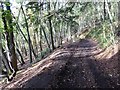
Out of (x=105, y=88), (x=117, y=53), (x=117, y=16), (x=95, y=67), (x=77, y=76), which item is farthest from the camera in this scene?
(x=117, y=16)

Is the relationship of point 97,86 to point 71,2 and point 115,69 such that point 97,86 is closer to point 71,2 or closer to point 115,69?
point 115,69

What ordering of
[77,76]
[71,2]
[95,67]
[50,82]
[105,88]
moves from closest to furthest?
[105,88] < [50,82] < [77,76] < [95,67] < [71,2]

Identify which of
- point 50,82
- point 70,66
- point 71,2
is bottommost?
point 70,66

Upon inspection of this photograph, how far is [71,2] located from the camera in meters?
19.6

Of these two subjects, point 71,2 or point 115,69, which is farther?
point 71,2

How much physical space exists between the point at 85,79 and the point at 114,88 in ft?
7.03

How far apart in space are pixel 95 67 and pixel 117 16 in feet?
41.1

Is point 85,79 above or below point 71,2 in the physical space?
below

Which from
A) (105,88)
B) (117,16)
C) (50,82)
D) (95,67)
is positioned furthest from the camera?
(117,16)

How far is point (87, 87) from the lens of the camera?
1050 centimetres

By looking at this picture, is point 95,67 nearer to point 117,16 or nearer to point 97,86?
point 97,86

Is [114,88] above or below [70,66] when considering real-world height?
above

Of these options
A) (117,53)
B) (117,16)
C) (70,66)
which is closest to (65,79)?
(70,66)

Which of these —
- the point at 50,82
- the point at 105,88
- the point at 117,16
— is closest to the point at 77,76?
the point at 50,82
